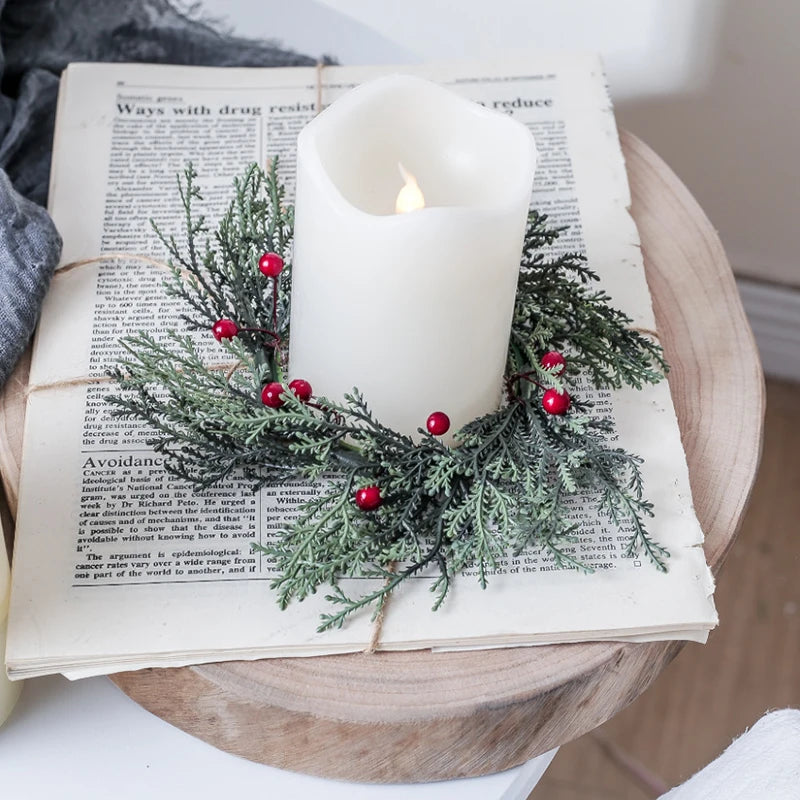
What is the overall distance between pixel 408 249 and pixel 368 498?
12 centimetres

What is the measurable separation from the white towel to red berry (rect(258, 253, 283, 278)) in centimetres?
33

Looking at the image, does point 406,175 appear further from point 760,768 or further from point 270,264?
point 760,768

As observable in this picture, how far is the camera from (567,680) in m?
0.49

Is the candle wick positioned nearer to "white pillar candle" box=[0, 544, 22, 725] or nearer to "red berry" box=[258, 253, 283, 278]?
"red berry" box=[258, 253, 283, 278]

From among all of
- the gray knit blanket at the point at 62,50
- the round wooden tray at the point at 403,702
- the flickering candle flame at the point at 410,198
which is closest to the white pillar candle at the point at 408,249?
the flickering candle flame at the point at 410,198

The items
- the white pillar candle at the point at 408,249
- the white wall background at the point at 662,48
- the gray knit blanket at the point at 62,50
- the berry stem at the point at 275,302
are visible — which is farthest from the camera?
the white wall background at the point at 662,48

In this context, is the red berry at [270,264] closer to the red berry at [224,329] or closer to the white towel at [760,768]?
the red berry at [224,329]

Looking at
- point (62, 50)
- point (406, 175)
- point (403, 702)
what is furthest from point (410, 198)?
point (62, 50)

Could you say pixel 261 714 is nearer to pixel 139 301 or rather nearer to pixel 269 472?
pixel 269 472

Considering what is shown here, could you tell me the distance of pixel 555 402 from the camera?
1.66ft

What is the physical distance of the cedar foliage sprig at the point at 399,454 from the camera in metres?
0.49

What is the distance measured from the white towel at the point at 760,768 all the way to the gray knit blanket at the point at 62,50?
550 millimetres

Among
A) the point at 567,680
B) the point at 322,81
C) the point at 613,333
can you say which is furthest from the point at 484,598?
the point at 322,81

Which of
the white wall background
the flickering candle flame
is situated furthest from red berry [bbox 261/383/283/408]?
the white wall background
